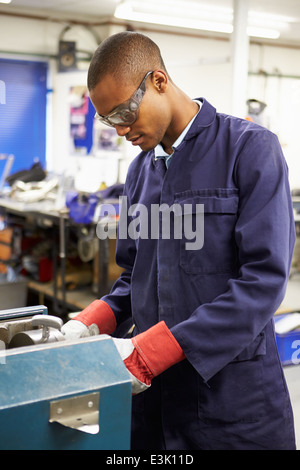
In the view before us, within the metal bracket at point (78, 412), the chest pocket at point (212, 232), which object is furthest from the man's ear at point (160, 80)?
the metal bracket at point (78, 412)

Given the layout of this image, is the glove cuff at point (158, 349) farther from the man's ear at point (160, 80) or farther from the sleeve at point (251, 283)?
the man's ear at point (160, 80)

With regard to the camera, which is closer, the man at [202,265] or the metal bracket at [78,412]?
the metal bracket at [78,412]

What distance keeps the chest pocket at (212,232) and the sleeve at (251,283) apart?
4 cm

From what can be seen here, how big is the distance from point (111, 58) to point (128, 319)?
674 millimetres

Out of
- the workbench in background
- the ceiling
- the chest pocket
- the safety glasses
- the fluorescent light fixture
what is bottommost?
the workbench in background

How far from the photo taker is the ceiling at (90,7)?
5703 mm

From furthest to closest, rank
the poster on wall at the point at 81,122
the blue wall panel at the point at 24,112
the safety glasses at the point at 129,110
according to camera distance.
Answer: the blue wall panel at the point at 24,112
the poster on wall at the point at 81,122
the safety glasses at the point at 129,110

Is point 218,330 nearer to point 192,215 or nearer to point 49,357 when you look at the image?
point 192,215

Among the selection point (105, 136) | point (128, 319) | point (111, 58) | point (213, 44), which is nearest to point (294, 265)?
point (105, 136)

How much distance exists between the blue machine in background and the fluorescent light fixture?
15.4 ft

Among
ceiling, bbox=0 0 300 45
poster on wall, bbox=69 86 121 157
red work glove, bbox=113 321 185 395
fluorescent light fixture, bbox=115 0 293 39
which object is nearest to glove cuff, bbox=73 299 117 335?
red work glove, bbox=113 321 185 395

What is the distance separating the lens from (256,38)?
7.54 metres

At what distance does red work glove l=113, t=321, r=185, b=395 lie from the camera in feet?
3.38

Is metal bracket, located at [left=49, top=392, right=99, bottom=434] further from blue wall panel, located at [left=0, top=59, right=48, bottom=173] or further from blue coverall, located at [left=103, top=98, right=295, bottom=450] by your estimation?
blue wall panel, located at [left=0, top=59, right=48, bottom=173]
